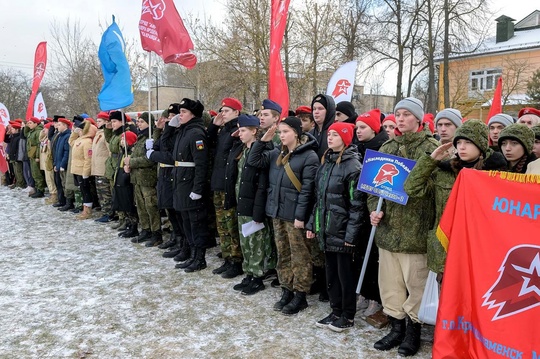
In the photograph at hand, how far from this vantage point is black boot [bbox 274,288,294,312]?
15.9 feet

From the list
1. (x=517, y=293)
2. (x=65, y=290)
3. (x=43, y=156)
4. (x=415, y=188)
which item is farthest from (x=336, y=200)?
(x=43, y=156)

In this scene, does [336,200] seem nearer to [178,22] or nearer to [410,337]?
[410,337]

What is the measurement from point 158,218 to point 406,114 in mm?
4677

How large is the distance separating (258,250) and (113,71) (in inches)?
163

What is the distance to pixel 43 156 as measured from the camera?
11273 millimetres

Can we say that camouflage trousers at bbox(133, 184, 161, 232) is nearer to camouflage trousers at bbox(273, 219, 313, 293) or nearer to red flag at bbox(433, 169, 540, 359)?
camouflage trousers at bbox(273, 219, 313, 293)

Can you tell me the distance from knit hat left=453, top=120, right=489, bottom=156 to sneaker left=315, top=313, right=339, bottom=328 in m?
2.11

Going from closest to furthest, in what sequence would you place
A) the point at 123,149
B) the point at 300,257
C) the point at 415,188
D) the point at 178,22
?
the point at 415,188, the point at 300,257, the point at 178,22, the point at 123,149

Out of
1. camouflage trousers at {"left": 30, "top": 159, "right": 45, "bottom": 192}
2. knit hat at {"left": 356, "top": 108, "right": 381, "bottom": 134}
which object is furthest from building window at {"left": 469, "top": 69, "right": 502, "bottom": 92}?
knit hat at {"left": 356, "top": 108, "right": 381, "bottom": 134}

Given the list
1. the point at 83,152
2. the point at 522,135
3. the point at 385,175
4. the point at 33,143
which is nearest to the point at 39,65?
the point at 33,143

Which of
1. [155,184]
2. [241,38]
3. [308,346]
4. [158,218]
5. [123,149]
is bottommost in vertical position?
[308,346]

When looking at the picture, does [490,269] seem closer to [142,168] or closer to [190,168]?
[190,168]

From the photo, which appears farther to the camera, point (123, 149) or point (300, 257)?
point (123, 149)

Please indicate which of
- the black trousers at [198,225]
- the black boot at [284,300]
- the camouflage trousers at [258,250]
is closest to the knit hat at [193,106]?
the black trousers at [198,225]
